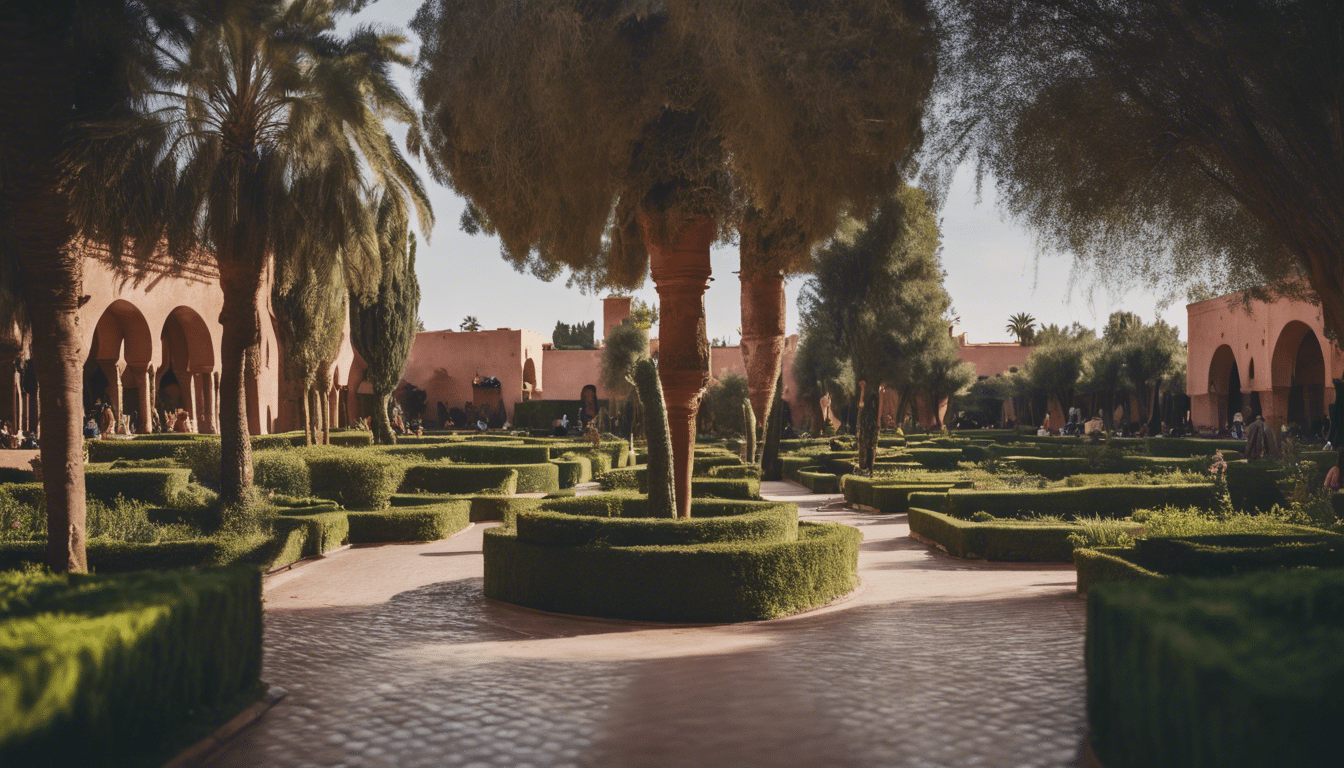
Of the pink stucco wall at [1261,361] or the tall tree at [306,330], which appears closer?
the tall tree at [306,330]

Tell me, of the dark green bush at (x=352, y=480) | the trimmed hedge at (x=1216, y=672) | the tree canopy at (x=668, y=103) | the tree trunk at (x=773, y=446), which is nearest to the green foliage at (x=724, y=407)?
the tree trunk at (x=773, y=446)

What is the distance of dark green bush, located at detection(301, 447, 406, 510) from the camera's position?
51.9 feet

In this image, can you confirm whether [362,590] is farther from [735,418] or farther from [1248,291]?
[735,418]

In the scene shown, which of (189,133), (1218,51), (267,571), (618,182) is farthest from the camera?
(189,133)

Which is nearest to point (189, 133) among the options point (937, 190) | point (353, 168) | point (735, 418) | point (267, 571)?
point (353, 168)

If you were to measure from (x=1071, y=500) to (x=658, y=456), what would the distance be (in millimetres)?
6920

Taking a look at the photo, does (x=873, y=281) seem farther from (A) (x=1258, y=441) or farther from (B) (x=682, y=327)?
(B) (x=682, y=327)

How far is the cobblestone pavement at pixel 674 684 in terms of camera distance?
4609 mm

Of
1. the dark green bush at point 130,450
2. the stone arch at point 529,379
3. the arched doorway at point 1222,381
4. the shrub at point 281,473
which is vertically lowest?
the shrub at point 281,473

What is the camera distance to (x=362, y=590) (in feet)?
32.6

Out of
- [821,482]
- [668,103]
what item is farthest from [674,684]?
[821,482]

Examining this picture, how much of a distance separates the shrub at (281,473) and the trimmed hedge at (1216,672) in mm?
13480

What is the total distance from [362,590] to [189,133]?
5.80 meters

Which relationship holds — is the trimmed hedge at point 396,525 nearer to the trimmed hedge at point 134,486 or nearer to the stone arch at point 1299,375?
the trimmed hedge at point 134,486
